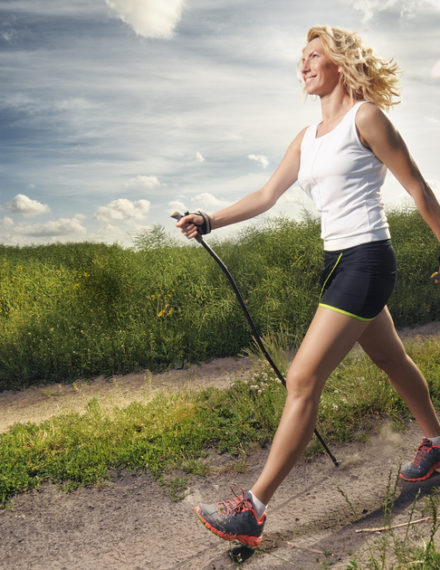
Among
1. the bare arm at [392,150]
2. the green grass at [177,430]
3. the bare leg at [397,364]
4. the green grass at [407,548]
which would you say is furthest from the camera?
the green grass at [177,430]

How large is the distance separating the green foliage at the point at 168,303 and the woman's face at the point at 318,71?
3542 mm

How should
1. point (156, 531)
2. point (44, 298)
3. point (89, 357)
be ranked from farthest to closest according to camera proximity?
point (44, 298)
point (89, 357)
point (156, 531)

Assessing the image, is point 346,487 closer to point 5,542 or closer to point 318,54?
point 5,542

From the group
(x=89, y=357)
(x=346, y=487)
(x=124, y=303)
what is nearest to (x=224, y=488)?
(x=346, y=487)

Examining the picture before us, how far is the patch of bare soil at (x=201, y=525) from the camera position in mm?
2834

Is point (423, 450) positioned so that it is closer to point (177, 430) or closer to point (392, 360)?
point (392, 360)

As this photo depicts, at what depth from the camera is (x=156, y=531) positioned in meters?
3.15

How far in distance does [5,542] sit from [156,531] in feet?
3.06

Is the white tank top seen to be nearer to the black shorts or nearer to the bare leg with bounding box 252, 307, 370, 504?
the black shorts

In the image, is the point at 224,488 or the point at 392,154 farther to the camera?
the point at 224,488

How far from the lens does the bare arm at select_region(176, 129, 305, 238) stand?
3004 mm

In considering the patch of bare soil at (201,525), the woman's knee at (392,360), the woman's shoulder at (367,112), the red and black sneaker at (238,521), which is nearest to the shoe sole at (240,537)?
the red and black sneaker at (238,521)

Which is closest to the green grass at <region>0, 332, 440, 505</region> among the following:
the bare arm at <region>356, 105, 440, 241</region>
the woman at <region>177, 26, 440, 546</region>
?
the woman at <region>177, 26, 440, 546</region>

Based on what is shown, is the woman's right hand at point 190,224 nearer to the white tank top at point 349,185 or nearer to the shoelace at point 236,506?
the white tank top at point 349,185
